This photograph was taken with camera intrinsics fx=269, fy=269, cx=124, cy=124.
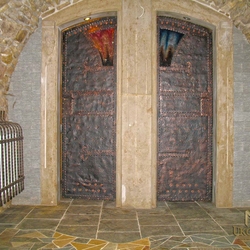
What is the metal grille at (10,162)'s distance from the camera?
2840 millimetres

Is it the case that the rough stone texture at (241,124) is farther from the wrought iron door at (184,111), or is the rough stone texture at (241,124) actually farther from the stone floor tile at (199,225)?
the stone floor tile at (199,225)

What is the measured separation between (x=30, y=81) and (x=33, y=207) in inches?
68.1

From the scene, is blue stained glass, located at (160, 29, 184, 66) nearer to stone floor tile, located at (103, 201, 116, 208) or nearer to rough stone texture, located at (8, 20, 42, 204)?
rough stone texture, located at (8, 20, 42, 204)

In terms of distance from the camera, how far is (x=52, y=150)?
12.3 ft

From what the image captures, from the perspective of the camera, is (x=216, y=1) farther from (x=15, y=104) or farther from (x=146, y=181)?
(x=15, y=104)

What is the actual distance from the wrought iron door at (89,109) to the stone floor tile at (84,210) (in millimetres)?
380

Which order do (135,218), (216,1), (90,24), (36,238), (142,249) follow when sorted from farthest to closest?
(90,24)
(216,1)
(135,218)
(36,238)
(142,249)

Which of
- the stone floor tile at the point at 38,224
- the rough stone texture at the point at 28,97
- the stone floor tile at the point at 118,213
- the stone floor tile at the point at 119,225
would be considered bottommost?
the stone floor tile at the point at 118,213

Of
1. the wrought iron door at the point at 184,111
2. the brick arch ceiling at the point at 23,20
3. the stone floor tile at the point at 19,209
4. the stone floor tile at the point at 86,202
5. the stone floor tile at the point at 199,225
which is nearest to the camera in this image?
the stone floor tile at the point at 199,225

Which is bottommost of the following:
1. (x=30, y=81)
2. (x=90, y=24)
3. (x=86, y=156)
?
(x=86, y=156)

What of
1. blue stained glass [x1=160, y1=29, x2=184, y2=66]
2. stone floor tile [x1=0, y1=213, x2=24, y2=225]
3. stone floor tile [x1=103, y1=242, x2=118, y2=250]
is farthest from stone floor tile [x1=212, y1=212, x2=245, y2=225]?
stone floor tile [x1=0, y1=213, x2=24, y2=225]

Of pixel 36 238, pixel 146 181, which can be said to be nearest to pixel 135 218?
pixel 146 181

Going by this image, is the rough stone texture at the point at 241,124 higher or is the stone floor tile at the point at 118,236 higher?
the rough stone texture at the point at 241,124

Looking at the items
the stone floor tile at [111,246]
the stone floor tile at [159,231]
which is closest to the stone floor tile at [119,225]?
the stone floor tile at [159,231]
